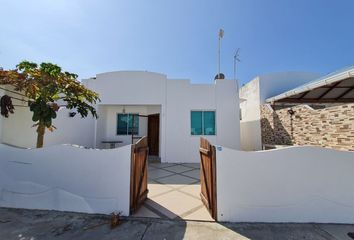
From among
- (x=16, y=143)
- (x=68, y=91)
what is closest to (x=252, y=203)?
(x=68, y=91)

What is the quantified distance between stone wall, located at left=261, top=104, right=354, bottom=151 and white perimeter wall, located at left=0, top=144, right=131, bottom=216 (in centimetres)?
640

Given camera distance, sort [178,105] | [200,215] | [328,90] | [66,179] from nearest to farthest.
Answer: [200,215] → [66,179] → [328,90] → [178,105]

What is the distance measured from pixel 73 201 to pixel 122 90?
20.7 feet

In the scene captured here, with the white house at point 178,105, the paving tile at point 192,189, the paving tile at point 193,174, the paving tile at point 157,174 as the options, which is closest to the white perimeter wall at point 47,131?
the white house at point 178,105

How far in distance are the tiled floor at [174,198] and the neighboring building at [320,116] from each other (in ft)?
15.6

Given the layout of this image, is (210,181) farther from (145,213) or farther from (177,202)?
(145,213)

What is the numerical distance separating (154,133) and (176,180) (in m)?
5.09

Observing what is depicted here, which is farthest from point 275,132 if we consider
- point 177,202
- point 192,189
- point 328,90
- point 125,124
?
point 125,124

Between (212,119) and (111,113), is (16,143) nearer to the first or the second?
(111,113)

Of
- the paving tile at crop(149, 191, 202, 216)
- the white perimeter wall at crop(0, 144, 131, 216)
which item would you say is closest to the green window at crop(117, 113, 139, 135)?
the white perimeter wall at crop(0, 144, 131, 216)

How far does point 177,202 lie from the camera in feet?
12.9

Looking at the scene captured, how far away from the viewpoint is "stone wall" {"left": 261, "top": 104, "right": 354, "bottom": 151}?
5035 millimetres

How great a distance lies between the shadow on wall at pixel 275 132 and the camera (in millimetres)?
8070

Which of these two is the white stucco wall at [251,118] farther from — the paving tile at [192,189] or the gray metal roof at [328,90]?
the paving tile at [192,189]
